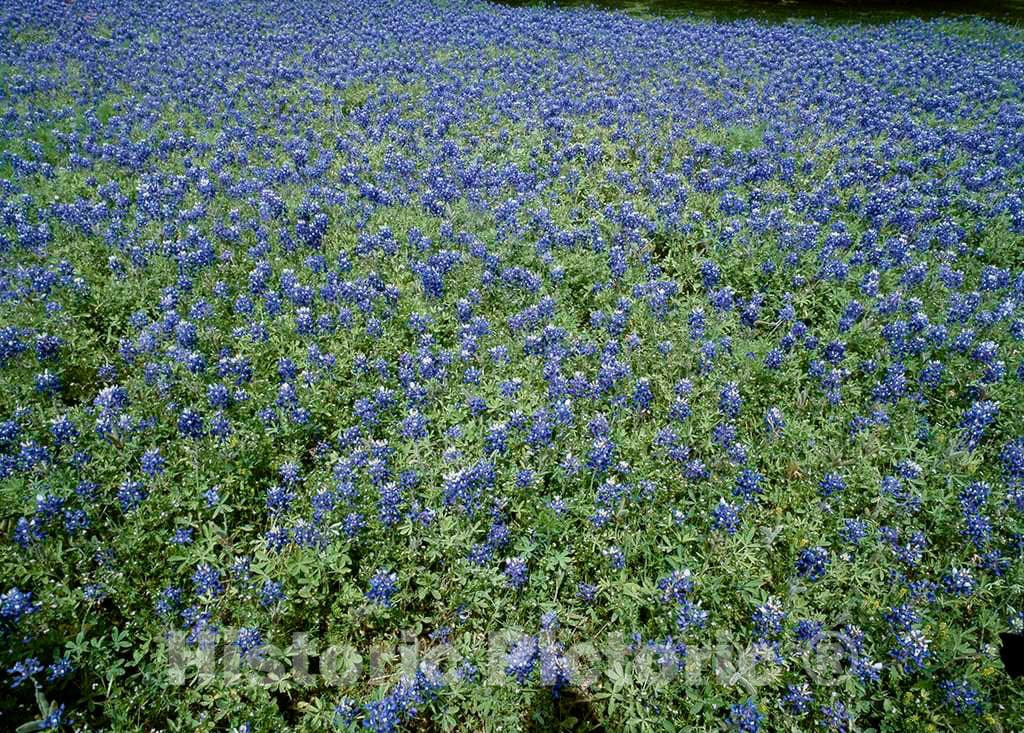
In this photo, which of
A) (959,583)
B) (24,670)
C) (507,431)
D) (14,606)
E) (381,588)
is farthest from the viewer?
(507,431)

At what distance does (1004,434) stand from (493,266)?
4.49 metres

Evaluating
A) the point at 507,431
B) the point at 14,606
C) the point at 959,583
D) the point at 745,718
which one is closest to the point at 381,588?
the point at 507,431

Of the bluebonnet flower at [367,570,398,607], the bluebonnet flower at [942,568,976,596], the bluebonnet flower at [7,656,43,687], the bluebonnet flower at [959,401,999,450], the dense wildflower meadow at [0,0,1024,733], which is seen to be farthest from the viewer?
the bluebonnet flower at [959,401,999,450]

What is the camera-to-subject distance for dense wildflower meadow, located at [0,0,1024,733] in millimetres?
3244

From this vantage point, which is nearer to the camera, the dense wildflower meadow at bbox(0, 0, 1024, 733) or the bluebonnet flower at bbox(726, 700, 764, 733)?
the bluebonnet flower at bbox(726, 700, 764, 733)

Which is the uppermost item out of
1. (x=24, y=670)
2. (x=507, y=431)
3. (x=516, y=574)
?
(x=507, y=431)

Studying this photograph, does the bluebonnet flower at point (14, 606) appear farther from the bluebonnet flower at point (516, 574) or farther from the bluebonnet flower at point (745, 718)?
the bluebonnet flower at point (745, 718)

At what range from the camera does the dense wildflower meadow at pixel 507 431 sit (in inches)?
128

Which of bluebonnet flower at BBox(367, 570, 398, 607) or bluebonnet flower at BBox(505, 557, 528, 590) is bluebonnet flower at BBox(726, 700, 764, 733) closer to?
bluebonnet flower at BBox(505, 557, 528, 590)

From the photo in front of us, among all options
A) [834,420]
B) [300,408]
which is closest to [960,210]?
[834,420]

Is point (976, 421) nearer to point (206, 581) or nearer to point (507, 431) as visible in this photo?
point (507, 431)

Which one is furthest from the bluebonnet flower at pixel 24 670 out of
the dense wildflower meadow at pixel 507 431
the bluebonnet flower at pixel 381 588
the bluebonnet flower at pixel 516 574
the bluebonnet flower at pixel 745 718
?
the bluebonnet flower at pixel 745 718

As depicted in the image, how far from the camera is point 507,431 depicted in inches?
172

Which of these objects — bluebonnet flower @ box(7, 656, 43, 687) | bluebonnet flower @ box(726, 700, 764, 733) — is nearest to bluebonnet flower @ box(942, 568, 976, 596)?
bluebonnet flower @ box(726, 700, 764, 733)
